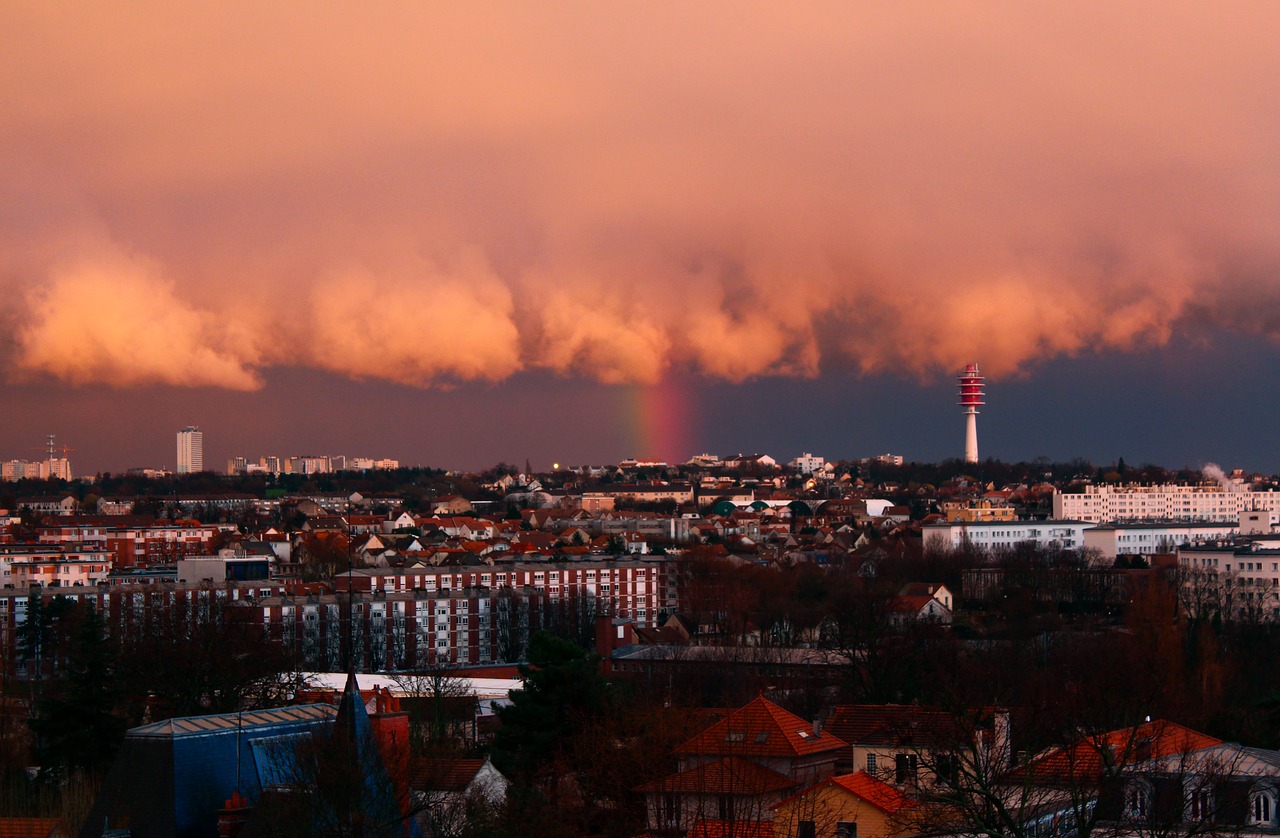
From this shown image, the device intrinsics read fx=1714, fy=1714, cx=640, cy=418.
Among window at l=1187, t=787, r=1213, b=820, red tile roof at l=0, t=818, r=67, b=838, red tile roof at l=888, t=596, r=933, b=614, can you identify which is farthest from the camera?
red tile roof at l=888, t=596, r=933, b=614

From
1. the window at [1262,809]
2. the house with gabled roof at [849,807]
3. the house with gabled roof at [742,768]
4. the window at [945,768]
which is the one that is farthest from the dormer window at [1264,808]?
the window at [945,768]

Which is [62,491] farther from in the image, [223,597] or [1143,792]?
[1143,792]

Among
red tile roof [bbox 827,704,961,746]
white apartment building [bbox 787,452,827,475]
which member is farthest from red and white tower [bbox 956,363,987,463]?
red tile roof [bbox 827,704,961,746]

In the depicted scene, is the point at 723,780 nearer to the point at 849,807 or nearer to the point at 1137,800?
the point at 849,807

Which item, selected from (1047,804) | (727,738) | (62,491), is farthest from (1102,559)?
(62,491)

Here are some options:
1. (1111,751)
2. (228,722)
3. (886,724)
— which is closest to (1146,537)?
(886,724)

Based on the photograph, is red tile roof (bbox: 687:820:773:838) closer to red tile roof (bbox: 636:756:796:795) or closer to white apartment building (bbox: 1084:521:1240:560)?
red tile roof (bbox: 636:756:796:795)

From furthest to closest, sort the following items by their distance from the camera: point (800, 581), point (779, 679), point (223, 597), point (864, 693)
Answer: 1. point (800, 581)
2. point (223, 597)
3. point (779, 679)
4. point (864, 693)

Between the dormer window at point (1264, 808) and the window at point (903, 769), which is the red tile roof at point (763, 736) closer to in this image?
the window at point (903, 769)
